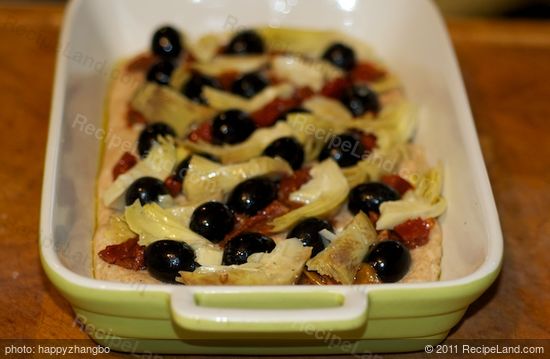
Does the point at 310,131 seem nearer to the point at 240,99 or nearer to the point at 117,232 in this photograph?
the point at 240,99

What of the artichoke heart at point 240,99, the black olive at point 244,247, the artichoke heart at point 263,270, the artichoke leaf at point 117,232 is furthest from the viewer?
the artichoke heart at point 240,99

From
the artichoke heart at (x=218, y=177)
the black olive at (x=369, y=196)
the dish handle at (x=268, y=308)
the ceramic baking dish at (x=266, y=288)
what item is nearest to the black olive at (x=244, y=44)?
the ceramic baking dish at (x=266, y=288)

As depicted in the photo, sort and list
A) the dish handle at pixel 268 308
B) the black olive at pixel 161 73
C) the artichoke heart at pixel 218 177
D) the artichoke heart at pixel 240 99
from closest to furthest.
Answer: the dish handle at pixel 268 308 → the artichoke heart at pixel 218 177 → the artichoke heart at pixel 240 99 → the black olive at pixel 161 73

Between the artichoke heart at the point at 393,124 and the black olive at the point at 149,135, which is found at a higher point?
the artichoke heart at the point at 393,124

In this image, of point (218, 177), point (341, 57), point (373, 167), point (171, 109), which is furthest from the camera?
point (341, 57)

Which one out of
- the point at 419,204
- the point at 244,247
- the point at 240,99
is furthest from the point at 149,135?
the point at 419,204

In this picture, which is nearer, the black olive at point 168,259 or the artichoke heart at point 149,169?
the black olive at point 168,259

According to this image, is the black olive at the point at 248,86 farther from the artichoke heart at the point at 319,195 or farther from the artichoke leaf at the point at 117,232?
the artichoke leaf at the point at 117,232
